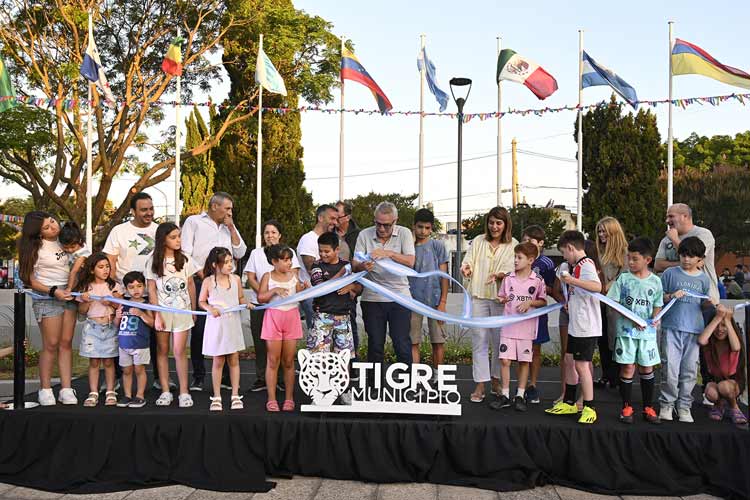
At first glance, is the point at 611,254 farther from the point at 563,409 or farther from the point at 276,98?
the point at 276,98

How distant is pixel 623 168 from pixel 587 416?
23.4m

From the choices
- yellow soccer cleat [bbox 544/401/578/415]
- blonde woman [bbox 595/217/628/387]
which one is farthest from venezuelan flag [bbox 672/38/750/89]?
yellow soccer cleat [bbox 544/401/578/415]

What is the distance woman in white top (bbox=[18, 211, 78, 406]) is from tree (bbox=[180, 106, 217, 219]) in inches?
757

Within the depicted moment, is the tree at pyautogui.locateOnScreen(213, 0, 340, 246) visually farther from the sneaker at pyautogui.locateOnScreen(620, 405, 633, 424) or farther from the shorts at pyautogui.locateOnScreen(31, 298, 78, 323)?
the sneaker at pyautogui.locateOnScreen(620, 405, 633, 424)

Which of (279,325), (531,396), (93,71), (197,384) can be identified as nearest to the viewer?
(279,325)

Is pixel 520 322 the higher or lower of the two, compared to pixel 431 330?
higher

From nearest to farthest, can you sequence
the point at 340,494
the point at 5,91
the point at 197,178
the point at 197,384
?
the point at 340,494 → the point at 197,384 → the point at 5,91 → the point at 197,178

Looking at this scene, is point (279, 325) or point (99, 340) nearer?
point (279, 325)

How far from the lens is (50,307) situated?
16.6 ft

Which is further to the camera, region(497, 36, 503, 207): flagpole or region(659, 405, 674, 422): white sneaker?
region(497, 36, 503, 207): flagpole

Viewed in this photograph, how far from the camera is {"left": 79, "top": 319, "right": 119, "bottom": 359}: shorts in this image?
5.08 m

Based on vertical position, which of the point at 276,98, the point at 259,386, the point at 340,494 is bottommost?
the point at 340,494

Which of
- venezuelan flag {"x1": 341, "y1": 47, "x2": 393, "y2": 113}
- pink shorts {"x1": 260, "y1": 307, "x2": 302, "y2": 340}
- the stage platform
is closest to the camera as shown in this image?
the stage platform

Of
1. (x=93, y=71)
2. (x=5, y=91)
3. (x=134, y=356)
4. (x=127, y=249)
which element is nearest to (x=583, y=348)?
(x=134, y=356)
